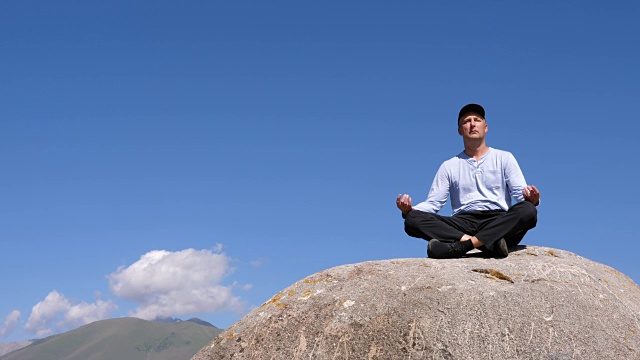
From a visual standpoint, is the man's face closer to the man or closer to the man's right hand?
the man

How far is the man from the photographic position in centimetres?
999

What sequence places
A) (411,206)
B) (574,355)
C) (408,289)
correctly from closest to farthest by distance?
(574,355), (408,289), (411,206)

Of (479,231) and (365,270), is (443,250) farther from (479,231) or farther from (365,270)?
(365,270)

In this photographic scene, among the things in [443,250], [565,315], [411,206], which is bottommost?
[565,315]

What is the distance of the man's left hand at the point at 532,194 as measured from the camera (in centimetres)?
1003

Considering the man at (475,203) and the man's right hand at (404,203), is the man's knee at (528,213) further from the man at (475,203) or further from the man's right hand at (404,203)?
the man's right hand at (404,203)

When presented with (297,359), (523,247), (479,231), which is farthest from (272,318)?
(523,247)

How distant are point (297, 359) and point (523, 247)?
4678 millimetres

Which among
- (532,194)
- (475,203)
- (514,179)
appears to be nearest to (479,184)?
(475,203)

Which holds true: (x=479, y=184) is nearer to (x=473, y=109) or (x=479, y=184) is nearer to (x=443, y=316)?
(x=473, y=109)

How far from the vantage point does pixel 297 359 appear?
832 cm

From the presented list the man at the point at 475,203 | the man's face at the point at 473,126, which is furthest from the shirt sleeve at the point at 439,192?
the man's face at the point at 473,126

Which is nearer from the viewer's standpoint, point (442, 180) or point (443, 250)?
point (443, 250)

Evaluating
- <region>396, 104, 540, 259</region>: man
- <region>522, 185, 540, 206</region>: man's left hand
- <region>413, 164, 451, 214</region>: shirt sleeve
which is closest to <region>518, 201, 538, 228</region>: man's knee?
<region>396, 104, 540, 259</region>: man
